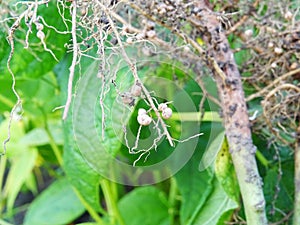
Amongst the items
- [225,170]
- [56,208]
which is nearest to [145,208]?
[56,208]

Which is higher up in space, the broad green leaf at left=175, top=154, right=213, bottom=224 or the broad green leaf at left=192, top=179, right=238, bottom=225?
the broad green leaf at left=192, top=179, right=238, bottom=225

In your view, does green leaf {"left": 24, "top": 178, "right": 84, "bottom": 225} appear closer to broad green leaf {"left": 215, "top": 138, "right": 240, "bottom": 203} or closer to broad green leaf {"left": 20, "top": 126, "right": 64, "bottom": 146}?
broad green leaf {"left": 20, "top": 126, "right": 64, "bottom": 146}

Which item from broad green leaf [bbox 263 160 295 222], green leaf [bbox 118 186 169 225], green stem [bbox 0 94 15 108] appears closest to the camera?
broad green leaf [bbox 263 160 295 222]

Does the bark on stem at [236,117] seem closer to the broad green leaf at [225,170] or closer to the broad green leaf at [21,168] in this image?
the broad green leaf at [225,170]

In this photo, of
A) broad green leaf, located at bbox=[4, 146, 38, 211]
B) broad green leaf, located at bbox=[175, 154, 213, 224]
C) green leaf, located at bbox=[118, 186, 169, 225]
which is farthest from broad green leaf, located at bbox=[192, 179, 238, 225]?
broad green leaf, located at bbox=[4, 146, 38, 211]

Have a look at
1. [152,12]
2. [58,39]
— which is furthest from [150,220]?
[152,12]

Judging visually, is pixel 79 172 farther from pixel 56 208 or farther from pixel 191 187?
pixel 56 208

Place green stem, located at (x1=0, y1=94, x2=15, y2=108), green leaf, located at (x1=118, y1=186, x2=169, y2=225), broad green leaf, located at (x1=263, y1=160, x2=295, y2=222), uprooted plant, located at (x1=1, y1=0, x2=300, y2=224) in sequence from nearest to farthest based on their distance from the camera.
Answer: uprooted plant, located at (x1=1, y1=0, x2=300, y2=224)
broad green leaf, located at (x1=263, y1=160, x2=295, y2=222)
green stem, located at (x1=0, y1=94, x2=15, y2=108)
green leaf, located at (x1=118, y1=186, x2=169, y2=225)

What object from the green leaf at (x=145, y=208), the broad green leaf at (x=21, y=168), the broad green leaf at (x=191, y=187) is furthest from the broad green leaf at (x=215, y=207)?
the broad green leaf at (x=21, y=168)
